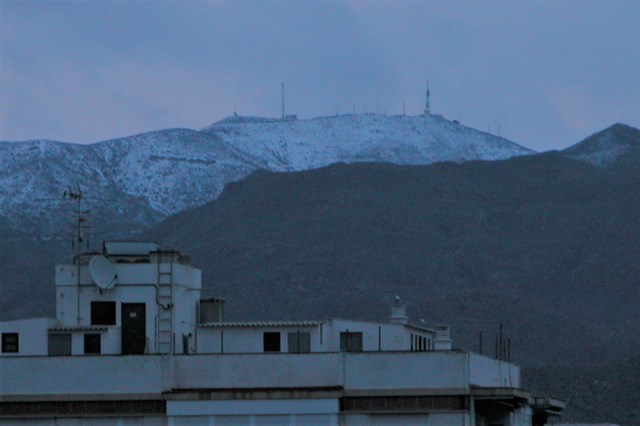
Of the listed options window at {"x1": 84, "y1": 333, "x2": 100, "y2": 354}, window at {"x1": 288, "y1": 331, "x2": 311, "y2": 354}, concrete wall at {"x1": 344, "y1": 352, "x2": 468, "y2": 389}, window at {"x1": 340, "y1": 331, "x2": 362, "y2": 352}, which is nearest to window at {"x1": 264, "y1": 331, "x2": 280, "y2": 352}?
window at {"x1": 288, "y1": 331, "x2": 311, "y2": 354}

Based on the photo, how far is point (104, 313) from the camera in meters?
58.7

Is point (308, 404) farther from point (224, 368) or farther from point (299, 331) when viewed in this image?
point (299, 331)

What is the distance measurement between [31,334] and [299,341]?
7.19 m

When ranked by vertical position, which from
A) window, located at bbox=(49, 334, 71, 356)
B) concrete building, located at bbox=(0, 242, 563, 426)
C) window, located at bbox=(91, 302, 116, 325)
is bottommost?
concrete building, located at bbox=(0, 242, 563, 426)

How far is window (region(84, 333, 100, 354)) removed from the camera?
57031 millimetres

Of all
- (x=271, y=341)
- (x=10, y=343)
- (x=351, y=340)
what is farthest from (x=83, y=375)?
(x=351, y=340)

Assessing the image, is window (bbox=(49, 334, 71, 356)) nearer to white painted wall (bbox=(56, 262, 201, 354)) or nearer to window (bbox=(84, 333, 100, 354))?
window (bbox=(84, 333, 100, 354))

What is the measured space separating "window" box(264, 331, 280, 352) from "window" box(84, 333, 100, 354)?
455 cm

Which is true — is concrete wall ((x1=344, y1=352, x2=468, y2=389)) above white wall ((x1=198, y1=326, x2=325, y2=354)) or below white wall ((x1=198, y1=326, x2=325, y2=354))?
below

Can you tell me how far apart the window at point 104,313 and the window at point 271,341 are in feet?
13.7

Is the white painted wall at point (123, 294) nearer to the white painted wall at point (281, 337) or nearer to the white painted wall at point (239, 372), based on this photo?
the white painted wall at point (281, 337)

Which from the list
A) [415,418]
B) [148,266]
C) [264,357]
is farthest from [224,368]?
[148,266]

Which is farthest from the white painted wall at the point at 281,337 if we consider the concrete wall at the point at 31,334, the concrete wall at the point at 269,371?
the concrete wall at the point at 269,371

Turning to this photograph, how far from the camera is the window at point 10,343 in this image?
5728cm
